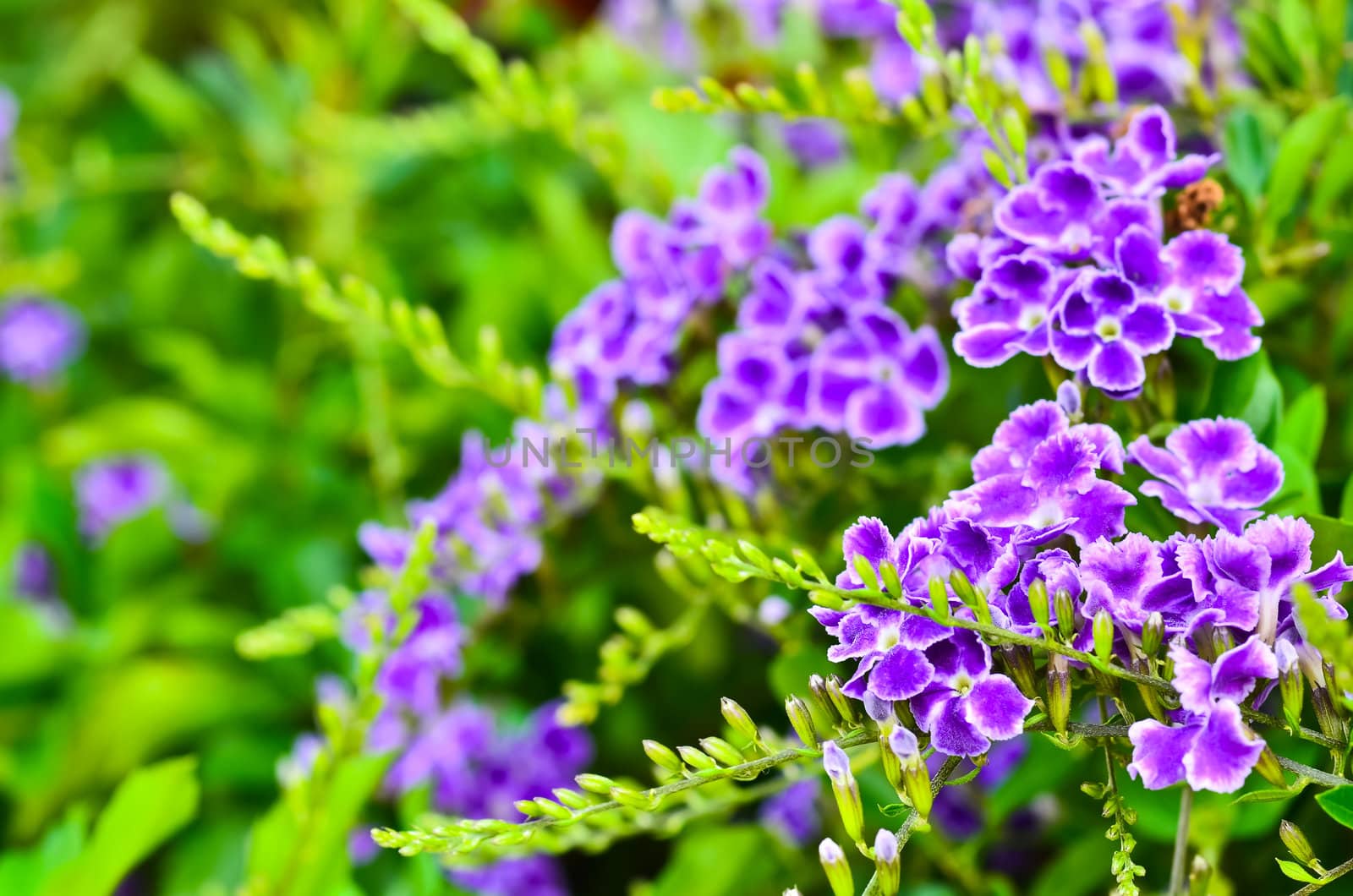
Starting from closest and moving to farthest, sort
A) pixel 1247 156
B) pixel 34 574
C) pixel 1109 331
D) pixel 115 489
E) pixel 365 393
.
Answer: pixel 1109 331 → pixel 1247 156 → pixel 365 393 → pixel 34 574 → pixel 115 489

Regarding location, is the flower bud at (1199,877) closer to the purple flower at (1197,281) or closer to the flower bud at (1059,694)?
the flower bud at (1059,694)

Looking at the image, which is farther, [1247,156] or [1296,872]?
[1247,156]

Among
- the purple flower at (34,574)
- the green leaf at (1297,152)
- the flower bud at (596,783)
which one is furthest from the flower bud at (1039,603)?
the purple flower at (34,574)

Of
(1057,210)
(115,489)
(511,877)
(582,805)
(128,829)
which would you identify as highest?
(1057,210)

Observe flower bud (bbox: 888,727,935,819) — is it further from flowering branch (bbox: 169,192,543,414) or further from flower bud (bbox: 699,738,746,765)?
flowering branch (bbox: 169,192,543,414)

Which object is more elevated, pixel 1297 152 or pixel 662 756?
pixel 1297 152

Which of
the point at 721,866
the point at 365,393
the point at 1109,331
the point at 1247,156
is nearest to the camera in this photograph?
the point at 1109,331

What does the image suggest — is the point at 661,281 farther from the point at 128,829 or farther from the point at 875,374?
the point at 128,829

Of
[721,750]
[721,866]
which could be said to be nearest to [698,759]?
[721,750]
